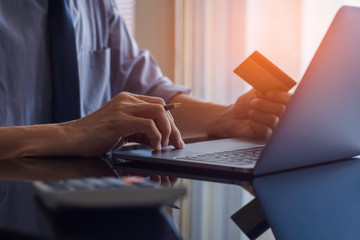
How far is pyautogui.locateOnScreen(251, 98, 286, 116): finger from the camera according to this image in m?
1.01

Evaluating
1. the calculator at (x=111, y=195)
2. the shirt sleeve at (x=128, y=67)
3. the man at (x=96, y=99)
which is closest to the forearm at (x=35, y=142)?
the man at (x=96, y=99)

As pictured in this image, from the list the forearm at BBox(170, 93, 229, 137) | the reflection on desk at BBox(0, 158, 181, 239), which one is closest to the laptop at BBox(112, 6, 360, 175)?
the reflection on desk at BBox(0, 158, 181, 239)

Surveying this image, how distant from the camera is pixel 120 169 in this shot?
0.68 meters

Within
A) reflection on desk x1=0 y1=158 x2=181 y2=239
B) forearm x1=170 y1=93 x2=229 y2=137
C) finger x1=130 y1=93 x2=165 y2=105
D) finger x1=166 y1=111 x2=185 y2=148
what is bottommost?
forearm x1=170 y1=93 x2=229 y2=137

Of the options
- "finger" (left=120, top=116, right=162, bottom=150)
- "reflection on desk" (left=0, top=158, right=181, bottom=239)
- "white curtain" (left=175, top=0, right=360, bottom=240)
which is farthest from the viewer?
"white curtain" (left=175, top=0, right=360, bottom=240)

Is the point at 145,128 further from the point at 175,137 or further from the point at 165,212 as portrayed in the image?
the point at 165,212

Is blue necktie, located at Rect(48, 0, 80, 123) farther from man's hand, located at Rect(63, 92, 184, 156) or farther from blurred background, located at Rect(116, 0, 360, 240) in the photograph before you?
blurred background, located at Rect(116, 0, 360, 240)

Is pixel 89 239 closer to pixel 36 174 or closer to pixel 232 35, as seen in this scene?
pixel 36 174

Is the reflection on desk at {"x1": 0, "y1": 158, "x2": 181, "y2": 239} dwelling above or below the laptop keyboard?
above

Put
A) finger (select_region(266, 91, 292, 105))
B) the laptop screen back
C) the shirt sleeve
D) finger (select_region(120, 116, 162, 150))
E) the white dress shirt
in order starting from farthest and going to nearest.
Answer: the shirt sleeve
the white dress shirt
finger (select_region(266, 91, 292, 105))
finger (select_region(120, 116, 162, 150))
the laptop screen back

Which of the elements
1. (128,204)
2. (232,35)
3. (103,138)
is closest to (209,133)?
(103,138)

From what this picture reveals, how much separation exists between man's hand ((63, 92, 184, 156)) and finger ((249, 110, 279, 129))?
0.28 metres

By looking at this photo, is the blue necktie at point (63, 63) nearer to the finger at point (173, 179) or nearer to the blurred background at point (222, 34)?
the finger at point (173, 179)

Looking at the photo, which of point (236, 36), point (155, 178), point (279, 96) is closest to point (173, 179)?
point (155, 178)
